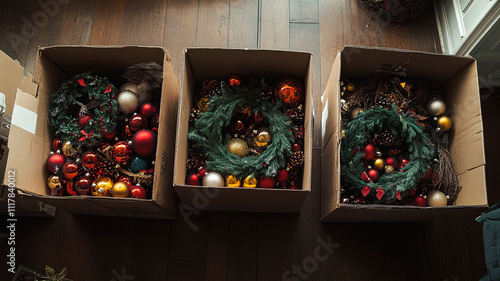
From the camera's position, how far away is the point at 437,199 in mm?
1164

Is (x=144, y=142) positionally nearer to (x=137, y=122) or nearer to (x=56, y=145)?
(x=137, y=122)

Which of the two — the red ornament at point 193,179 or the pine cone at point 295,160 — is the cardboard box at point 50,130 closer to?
the red ornament at point 193,179

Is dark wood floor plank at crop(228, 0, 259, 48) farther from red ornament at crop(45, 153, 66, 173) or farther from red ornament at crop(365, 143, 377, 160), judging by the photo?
red ornament at crop(45, 153, 66, 173)

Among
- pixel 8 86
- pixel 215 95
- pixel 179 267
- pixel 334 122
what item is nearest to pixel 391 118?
pixel 334 122

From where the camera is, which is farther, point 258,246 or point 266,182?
point 258,246

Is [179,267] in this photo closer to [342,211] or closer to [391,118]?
[342,211]

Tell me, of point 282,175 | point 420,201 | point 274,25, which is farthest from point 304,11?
point 420,201

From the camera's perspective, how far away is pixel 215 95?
48.7 inches

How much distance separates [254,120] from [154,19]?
70 cm

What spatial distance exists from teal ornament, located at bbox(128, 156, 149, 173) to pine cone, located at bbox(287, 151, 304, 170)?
1.46 ft

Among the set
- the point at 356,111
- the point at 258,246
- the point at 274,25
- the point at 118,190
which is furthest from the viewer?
the point at 274,25

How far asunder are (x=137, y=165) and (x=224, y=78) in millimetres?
404

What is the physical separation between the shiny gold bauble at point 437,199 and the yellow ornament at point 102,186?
965mm

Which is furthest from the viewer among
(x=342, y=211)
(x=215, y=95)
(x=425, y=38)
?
(x=425, y=38)
